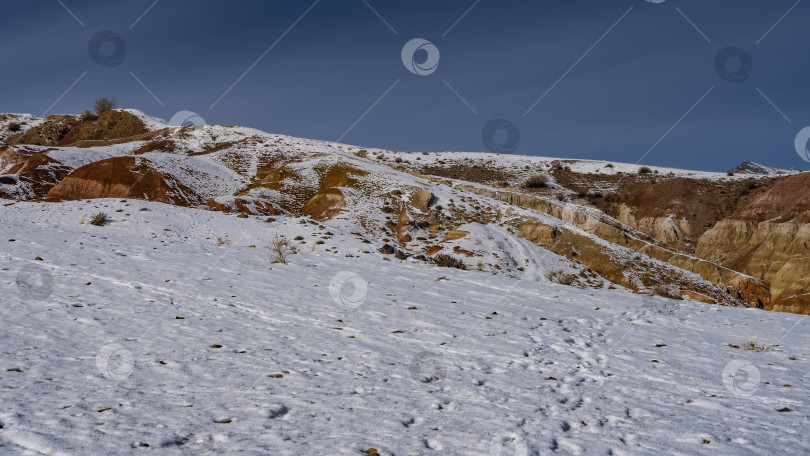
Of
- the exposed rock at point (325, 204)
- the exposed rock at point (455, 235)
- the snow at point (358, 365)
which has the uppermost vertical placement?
the exposed rock at point (325, 204)

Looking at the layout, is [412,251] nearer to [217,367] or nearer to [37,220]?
[37,220]

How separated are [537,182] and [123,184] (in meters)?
42.3

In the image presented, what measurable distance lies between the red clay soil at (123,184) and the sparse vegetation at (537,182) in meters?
37.0

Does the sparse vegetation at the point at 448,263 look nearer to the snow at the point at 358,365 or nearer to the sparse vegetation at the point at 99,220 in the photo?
the snow at the point at 358,365

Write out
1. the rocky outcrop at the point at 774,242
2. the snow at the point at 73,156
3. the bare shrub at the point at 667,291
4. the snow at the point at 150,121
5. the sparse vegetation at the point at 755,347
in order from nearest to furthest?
the sparse vegetation at the point at 755,347, the bare shrub at the point at 667,291, the rocky outcrop at the point at 774,242, the snow at the point at 73,156, the snow at the point at 150,121

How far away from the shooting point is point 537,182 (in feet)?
182

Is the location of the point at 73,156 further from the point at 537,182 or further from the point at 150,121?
the point at 537,182

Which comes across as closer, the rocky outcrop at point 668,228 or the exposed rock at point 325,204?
the exposed rock at point 325,204

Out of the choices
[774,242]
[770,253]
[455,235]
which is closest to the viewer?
[455,235]

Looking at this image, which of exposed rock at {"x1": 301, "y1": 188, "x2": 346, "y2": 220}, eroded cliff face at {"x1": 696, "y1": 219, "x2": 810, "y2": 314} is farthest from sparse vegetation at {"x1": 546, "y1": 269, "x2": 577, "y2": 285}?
exposed rock at {"x1": 301, "y1": 188, "x2": 346, "y2": 220}

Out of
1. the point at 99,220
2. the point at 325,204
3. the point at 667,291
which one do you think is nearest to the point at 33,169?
the point at 99,220

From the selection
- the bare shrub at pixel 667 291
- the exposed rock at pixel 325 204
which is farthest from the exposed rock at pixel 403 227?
the bare shrub at pixel 667 291

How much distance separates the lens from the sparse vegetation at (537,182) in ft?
180

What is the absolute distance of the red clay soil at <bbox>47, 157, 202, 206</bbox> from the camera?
29.2 metres
